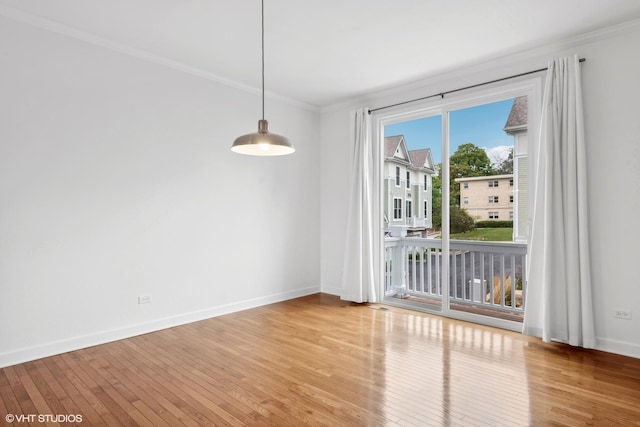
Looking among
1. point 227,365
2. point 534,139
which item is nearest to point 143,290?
point 227,365

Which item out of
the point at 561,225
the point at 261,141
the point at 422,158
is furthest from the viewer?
the point at 422,158

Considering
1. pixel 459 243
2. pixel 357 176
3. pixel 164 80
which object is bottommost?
pixel 459 243

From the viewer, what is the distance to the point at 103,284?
351cm

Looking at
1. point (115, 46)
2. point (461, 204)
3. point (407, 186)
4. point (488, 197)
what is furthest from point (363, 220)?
point (115, 46)

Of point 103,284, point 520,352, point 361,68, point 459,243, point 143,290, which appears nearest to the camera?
point 520,352

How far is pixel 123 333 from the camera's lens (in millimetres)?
3625

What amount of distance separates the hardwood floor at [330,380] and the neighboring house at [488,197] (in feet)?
4.27

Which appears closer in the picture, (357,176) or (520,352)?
(520,352)

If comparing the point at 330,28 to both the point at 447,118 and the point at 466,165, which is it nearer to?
the point at 447,118

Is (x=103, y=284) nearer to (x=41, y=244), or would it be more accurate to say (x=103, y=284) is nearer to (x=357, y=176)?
(x=41, y=244)

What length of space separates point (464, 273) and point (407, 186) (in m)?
1.39

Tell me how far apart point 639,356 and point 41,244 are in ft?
17.6

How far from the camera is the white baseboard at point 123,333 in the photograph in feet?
9.97

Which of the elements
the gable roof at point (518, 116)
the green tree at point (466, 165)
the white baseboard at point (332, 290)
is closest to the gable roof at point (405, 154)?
the green tree at point (466, 165)
